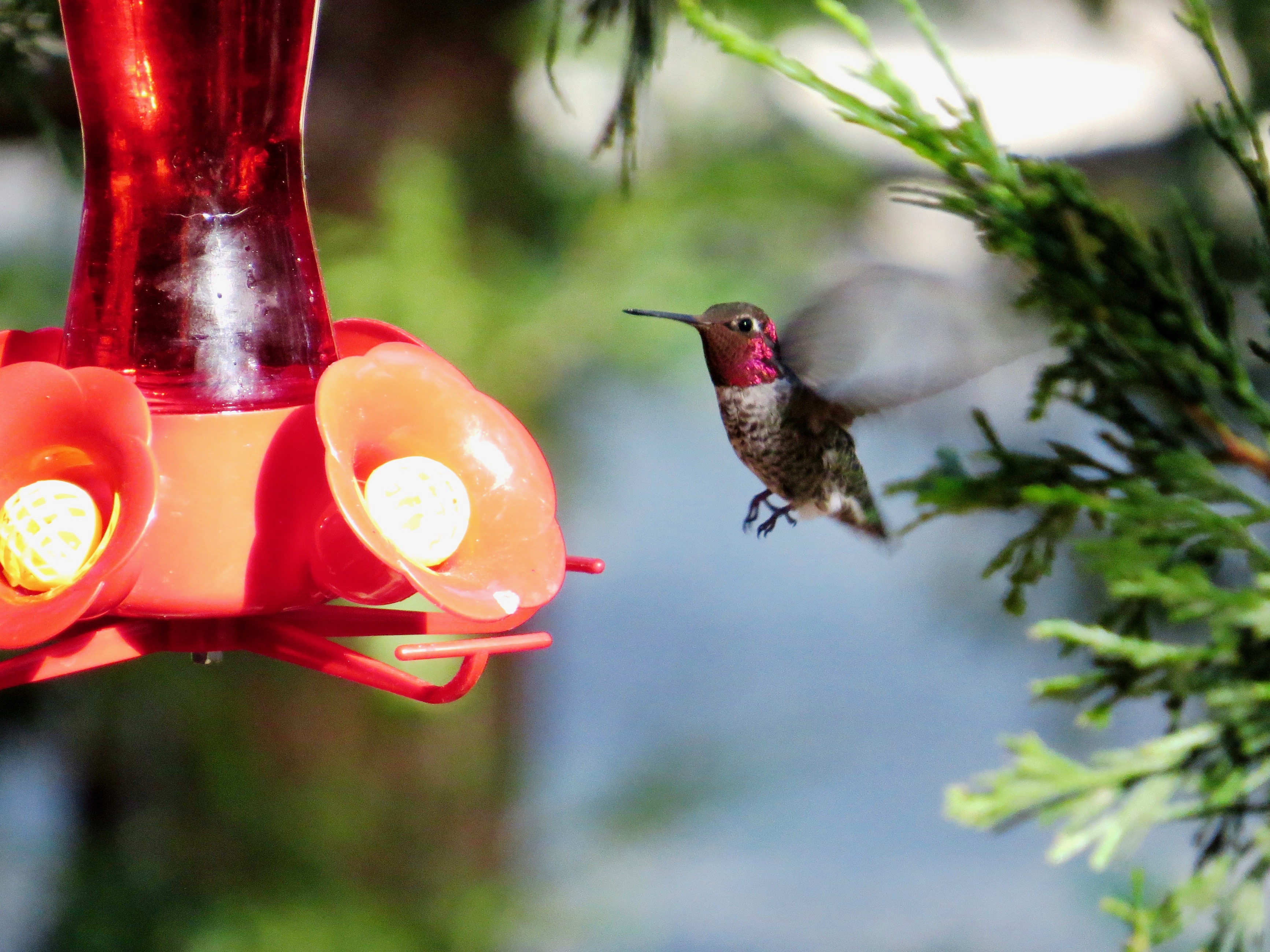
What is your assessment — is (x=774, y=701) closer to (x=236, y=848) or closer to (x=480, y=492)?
(x=236, y=848)

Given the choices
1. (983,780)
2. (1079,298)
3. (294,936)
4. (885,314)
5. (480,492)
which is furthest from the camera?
(294,936)

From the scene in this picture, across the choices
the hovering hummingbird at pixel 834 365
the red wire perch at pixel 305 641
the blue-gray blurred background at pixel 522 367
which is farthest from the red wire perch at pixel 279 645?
the blue-gray blurred background at pixel 522 367

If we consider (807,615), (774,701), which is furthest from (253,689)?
(807,615)

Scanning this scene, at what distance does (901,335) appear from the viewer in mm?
1271

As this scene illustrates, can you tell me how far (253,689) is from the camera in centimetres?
317

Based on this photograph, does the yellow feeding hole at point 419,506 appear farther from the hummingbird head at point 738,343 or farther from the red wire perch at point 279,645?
the hummingbird head at point 738,343

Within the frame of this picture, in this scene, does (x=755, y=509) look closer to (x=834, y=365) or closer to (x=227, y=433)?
(x=834, y=365)

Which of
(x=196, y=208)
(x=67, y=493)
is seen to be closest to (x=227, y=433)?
(x=67, y=493)

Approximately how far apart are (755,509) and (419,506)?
0.63m

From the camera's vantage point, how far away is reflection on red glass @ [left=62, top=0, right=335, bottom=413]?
122cm

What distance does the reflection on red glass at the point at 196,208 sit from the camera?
4.02 ft

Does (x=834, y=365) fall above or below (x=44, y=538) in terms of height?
above

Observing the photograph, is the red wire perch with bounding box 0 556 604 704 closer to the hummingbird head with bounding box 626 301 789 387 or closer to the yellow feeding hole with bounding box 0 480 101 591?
the yellow feeding hole with bounding box 0 480 101 591

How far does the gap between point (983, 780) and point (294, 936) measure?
2.51m
